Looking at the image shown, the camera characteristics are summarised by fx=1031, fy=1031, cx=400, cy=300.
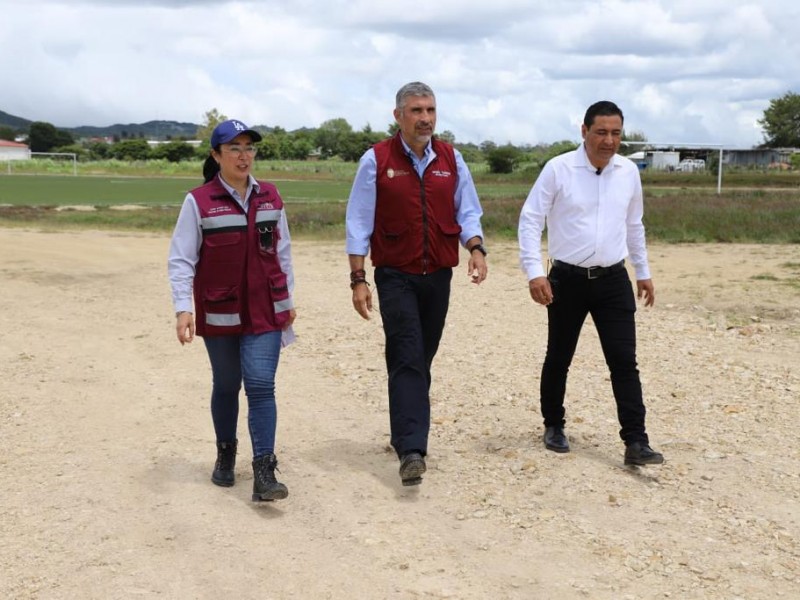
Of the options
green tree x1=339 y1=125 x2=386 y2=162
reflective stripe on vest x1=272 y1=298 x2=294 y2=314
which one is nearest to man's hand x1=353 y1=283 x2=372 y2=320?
reflective stripe on vest x1=272 y1=298 x2=294 y2=314

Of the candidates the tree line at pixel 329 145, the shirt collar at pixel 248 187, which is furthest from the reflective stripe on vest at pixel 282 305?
the tree line at pixel 329 145

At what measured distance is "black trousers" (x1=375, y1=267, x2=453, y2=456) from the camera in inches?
223

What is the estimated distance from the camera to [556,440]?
627cm

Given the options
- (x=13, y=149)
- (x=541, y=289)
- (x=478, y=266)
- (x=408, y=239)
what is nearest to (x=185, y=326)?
(x=408, y=239)

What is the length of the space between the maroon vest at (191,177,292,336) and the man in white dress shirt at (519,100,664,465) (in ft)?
4.93

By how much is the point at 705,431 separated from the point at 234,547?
338 centimetres

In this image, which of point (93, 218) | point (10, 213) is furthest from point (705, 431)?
point (10, 213)

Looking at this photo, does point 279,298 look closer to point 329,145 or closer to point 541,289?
point 541,289

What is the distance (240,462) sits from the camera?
619 cm

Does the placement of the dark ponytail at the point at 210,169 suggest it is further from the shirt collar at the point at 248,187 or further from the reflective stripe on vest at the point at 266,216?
the reflective stripe on vest at the point at 266,216

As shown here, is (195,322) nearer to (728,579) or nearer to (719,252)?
(728,579)

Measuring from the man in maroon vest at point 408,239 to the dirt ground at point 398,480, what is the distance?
0.54m

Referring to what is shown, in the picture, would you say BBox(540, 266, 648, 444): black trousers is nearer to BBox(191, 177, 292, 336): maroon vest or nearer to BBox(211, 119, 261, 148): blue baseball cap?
BBox(191, 177, 292, 336): maroon vest

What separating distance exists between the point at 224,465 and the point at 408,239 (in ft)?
5.29
